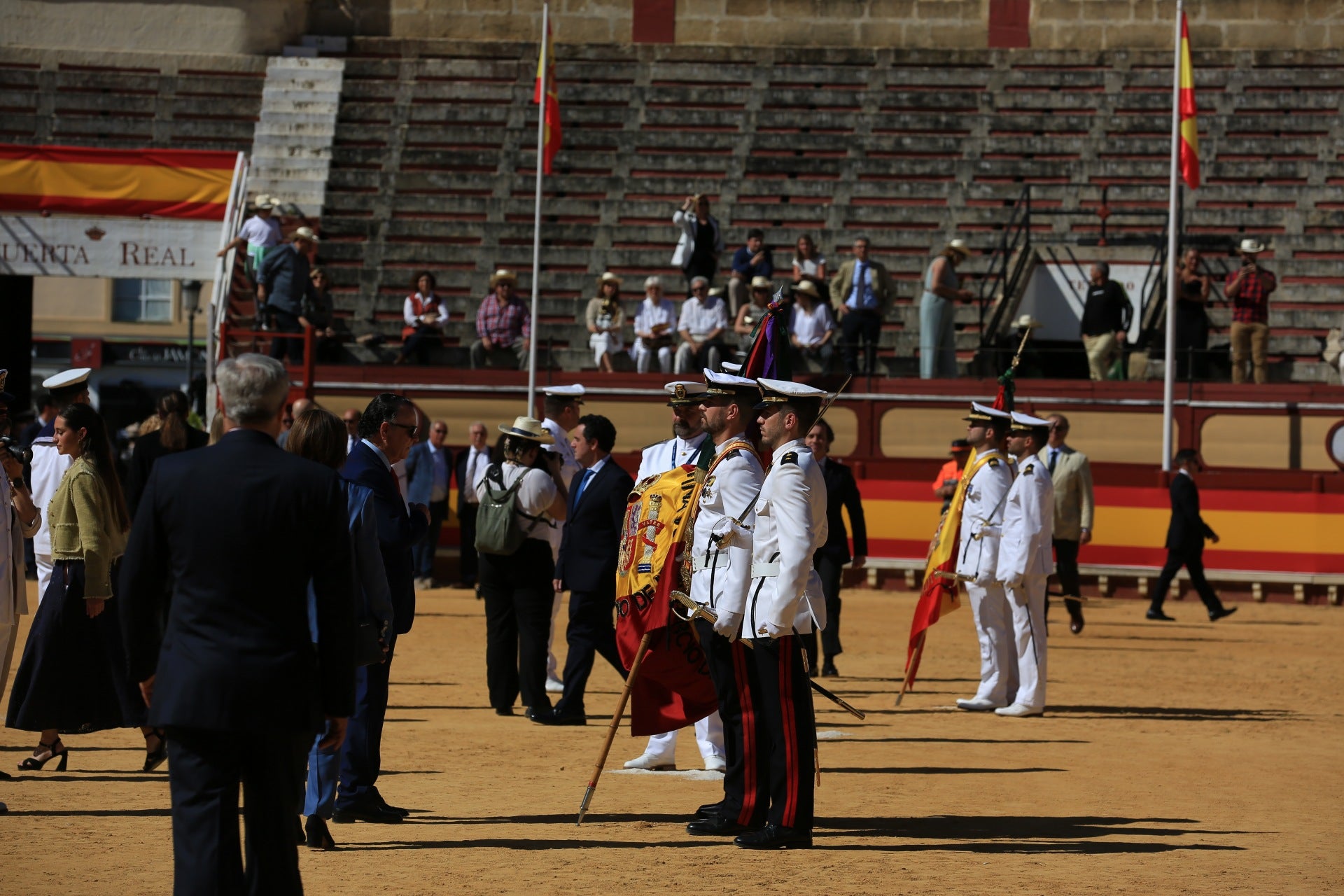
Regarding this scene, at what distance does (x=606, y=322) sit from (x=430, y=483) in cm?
395

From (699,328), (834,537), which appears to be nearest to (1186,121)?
(699,328)

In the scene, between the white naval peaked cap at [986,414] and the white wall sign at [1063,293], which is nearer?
the white naval peaked cap at [986,414]

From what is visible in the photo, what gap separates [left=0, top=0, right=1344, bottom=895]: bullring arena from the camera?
27.6 feet

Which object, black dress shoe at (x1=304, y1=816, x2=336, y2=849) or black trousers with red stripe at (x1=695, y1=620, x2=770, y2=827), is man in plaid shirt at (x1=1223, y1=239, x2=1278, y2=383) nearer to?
black trousers with red stripe at (x1=695, y1=620, x2=770, y2=827)

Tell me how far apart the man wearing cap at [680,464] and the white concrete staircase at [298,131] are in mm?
19391

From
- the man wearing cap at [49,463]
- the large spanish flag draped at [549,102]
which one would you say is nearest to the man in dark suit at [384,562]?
the man wearing cap at [49,463]

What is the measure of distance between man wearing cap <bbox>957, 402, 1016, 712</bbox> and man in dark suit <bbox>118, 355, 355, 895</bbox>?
750 cm

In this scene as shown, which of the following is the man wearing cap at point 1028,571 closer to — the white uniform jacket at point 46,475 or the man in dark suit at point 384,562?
the man in dark suit at point 384,562

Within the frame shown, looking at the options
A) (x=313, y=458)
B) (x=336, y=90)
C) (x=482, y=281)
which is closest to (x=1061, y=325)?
(x=482, y=281)

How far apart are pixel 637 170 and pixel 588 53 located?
381 cm

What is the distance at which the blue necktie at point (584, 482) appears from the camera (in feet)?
38.0

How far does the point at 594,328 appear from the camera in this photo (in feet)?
77.8

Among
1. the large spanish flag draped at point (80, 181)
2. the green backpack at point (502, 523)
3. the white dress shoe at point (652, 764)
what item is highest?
the large spanish flag draped at point (80, 181)

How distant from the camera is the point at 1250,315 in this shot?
22609 mm
